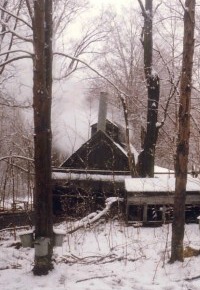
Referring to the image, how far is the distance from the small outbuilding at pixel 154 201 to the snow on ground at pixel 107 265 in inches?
39.4

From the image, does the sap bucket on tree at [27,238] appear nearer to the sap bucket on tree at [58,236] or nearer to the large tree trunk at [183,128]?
the sap bucket on tree at [58,236]

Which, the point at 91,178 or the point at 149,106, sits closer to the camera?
the point at 91,178

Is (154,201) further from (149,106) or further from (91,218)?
(149,106)

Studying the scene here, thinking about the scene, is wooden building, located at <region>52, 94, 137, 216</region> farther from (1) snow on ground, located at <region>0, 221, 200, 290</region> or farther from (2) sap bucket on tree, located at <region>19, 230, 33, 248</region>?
(2) sap bucket on tree, located at <region>19, 230, 33, 248</region>

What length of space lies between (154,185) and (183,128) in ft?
14.4

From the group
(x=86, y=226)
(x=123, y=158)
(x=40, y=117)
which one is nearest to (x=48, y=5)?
(x=40, y=117)

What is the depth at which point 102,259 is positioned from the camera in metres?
9.30

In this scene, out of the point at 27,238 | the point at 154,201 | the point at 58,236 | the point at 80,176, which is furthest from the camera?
the point at 80,176

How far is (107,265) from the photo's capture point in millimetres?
8852

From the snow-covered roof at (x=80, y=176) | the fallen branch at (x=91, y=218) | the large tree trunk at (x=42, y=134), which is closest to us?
the large tree trunk at (x=42, y=134)

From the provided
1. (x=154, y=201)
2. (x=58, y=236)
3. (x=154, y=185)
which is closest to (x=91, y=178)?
(x=154, y=185)

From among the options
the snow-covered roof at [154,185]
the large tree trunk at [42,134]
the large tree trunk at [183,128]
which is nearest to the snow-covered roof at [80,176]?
the snow-covered roof at [154,185]

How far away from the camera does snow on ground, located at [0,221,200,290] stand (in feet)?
25.3

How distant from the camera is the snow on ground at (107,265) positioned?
25.3 feet
